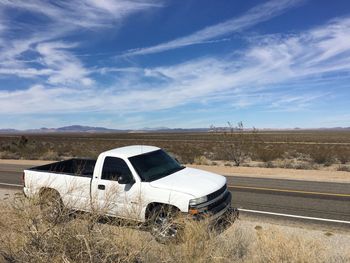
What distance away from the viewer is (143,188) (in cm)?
689

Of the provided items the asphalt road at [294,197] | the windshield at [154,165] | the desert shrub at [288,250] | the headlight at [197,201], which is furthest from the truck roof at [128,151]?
the desert shrub at [288,250]

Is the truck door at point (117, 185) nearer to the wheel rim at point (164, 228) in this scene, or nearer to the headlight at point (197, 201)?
the wheel rim at point (164, 228)

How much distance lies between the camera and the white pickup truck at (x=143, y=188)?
6309 mm

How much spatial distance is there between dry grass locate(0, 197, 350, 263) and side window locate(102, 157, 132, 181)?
2418 millimetres

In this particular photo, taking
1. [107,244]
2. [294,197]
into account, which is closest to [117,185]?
[107,244]

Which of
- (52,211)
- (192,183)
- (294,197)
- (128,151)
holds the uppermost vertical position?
(128,151)

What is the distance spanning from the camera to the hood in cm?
654

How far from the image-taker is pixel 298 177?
614 inches

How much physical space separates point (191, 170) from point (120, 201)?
1928 mm

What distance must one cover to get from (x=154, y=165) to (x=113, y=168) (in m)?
0.93

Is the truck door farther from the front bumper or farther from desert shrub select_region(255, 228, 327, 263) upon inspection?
desert shrub select_region(255, 228, 327, 263)

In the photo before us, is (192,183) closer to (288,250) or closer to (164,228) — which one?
(164,228)

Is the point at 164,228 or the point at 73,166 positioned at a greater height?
the point at 73,166

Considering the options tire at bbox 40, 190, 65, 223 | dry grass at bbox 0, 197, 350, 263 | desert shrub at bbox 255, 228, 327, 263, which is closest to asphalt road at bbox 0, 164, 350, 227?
dry grass at bbox 0, 197, 350, 263
